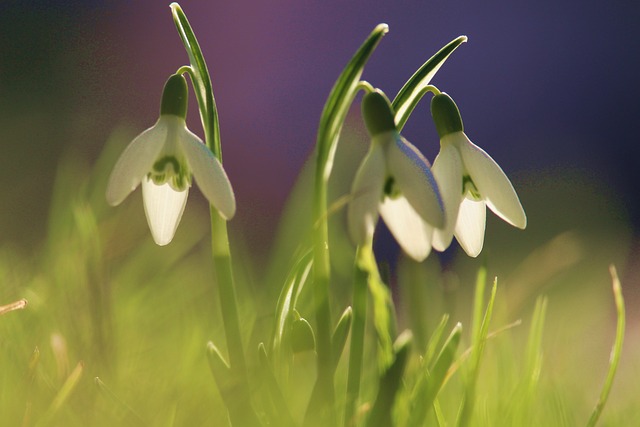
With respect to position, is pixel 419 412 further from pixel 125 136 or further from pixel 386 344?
pixel 125 136

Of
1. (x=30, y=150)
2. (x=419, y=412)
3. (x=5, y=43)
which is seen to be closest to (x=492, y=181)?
(x=419, y=412)

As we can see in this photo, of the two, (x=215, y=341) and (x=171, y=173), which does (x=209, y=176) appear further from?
(x=215, y=341)

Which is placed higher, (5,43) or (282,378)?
(5,43)

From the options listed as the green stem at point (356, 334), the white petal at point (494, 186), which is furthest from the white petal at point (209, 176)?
the white petal at point (494, 186)

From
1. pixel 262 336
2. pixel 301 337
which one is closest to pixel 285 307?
pixel 301 337

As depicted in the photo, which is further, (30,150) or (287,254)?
(30,150)

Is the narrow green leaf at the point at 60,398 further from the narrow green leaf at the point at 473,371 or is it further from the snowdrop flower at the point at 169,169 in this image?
the narrow green leaf at the point at 473,371
